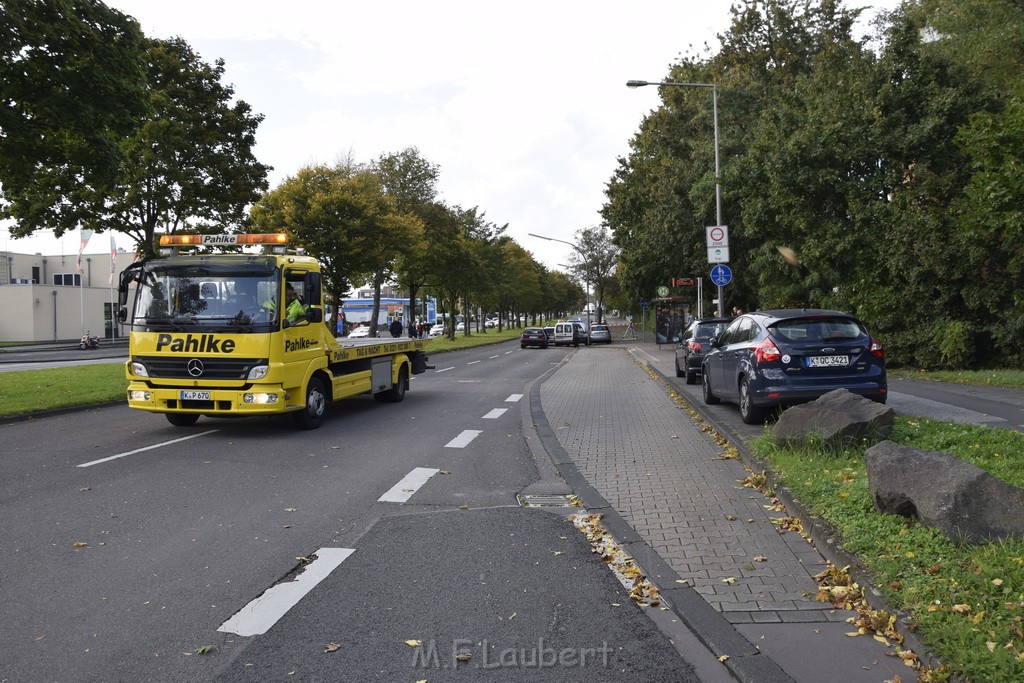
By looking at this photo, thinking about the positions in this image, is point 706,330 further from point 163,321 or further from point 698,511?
point 698,511

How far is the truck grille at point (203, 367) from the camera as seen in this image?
405 inches

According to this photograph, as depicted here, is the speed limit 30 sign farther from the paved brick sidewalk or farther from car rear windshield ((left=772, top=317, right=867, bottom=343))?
car rear windshield ((left=772, top=317, right=867, bottom=343))

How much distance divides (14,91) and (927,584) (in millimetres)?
13822

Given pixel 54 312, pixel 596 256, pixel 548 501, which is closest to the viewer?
pixel 548 501

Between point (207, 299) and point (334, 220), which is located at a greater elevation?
point (334, 220)

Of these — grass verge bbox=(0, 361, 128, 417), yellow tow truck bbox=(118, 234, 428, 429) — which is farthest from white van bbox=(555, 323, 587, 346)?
yellow tow truck bbox=(118, 234, 428, 429)

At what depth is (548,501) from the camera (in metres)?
7.04

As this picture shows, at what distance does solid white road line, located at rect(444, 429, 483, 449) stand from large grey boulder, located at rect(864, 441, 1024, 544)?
5478mm

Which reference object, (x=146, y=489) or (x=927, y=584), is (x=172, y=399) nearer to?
(x=146, y=489)

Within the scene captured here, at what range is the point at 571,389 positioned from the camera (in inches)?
728

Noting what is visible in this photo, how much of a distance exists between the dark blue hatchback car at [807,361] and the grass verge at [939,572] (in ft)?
11.1

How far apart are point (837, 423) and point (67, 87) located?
40.4 feet

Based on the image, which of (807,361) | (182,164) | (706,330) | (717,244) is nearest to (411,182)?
(182,164)

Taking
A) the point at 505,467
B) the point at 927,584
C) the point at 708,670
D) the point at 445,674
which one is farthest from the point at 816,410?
the point at 445,674
